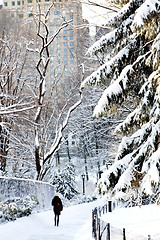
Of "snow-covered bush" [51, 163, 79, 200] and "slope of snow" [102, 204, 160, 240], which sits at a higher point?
"slope of snow" [102, 204, 160, 240]

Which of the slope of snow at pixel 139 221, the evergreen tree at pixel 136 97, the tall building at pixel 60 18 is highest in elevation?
the tall building at pixel 60 18

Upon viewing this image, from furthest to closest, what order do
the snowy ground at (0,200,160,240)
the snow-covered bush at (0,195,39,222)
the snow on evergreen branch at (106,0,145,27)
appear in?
the snow-covered bush at (0,195,39,222), the snow on evergreen branch at (106,0,145,27), the snowy ground at (0,200,160,240)

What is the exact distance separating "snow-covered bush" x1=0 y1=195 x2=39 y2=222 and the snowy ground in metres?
0.25

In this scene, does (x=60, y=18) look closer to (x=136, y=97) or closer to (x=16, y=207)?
(x=136, y=97)

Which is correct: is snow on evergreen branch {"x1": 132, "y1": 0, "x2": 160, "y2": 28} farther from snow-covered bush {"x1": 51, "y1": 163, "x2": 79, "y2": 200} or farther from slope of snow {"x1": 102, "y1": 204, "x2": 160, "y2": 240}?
snow-covered bush {"x1": 51, "y1": 163, "x2": 79, "y2": 200}

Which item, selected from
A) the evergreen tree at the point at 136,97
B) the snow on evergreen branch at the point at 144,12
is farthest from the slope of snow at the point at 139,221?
the snow on evergreen branch at the point at 144,12

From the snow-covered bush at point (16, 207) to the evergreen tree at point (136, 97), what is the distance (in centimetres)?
531

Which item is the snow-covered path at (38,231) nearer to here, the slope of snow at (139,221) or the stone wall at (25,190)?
the stone wall at (25,190)

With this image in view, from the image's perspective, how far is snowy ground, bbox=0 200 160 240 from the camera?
5.10 metres

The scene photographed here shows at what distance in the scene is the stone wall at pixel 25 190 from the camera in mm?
12305

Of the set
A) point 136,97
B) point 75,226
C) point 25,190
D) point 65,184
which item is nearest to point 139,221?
point 136,97

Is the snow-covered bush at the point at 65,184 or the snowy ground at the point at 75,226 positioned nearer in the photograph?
the snowy ground at the point at 75,226

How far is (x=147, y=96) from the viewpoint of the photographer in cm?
792

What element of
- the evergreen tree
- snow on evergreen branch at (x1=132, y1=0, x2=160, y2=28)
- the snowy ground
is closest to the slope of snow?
the snowy ground
